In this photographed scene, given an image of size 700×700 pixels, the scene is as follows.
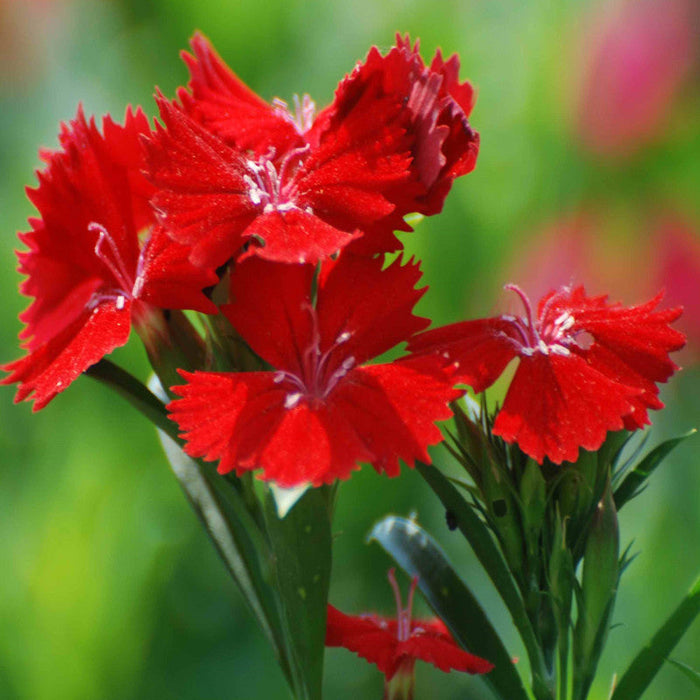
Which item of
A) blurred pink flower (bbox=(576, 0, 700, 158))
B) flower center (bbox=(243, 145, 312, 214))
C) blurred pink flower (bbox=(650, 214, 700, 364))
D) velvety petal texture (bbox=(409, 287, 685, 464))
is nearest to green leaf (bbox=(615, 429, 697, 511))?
velvety petal texture (bbox=(409, 287, 685, 464))

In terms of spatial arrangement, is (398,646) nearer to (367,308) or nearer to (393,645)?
(393,645)

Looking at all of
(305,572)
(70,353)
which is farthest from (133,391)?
(305,572)

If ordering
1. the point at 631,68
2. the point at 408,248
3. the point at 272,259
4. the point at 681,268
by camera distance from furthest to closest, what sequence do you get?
1. the point at 408,248
2. the point at 631,68
3. the point at 681,268
4. the point at 272,259

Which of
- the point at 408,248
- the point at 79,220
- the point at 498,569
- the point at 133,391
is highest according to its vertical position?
the point at 408,248

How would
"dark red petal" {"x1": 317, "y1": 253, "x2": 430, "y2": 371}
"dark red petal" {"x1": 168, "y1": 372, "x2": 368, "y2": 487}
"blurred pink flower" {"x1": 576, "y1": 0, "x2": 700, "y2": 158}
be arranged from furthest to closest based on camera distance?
"blurred pink flower" {"x1": 576, "y1": 0, "x2": 700, "y2": 158} → "dark red petal" {"x1": 317, "y1": 253, "x2": 430, "y2": 371} → "dark red petal" {"x1": 168, "y1": 372, "x2": 368, "y2": 487}

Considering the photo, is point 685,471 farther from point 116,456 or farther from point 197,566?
point 116,456

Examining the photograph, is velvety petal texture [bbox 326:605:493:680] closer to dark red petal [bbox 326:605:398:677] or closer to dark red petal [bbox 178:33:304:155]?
dark red petal [bbox 326:605:398:677]

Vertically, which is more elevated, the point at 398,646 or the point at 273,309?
the point at 273,309
